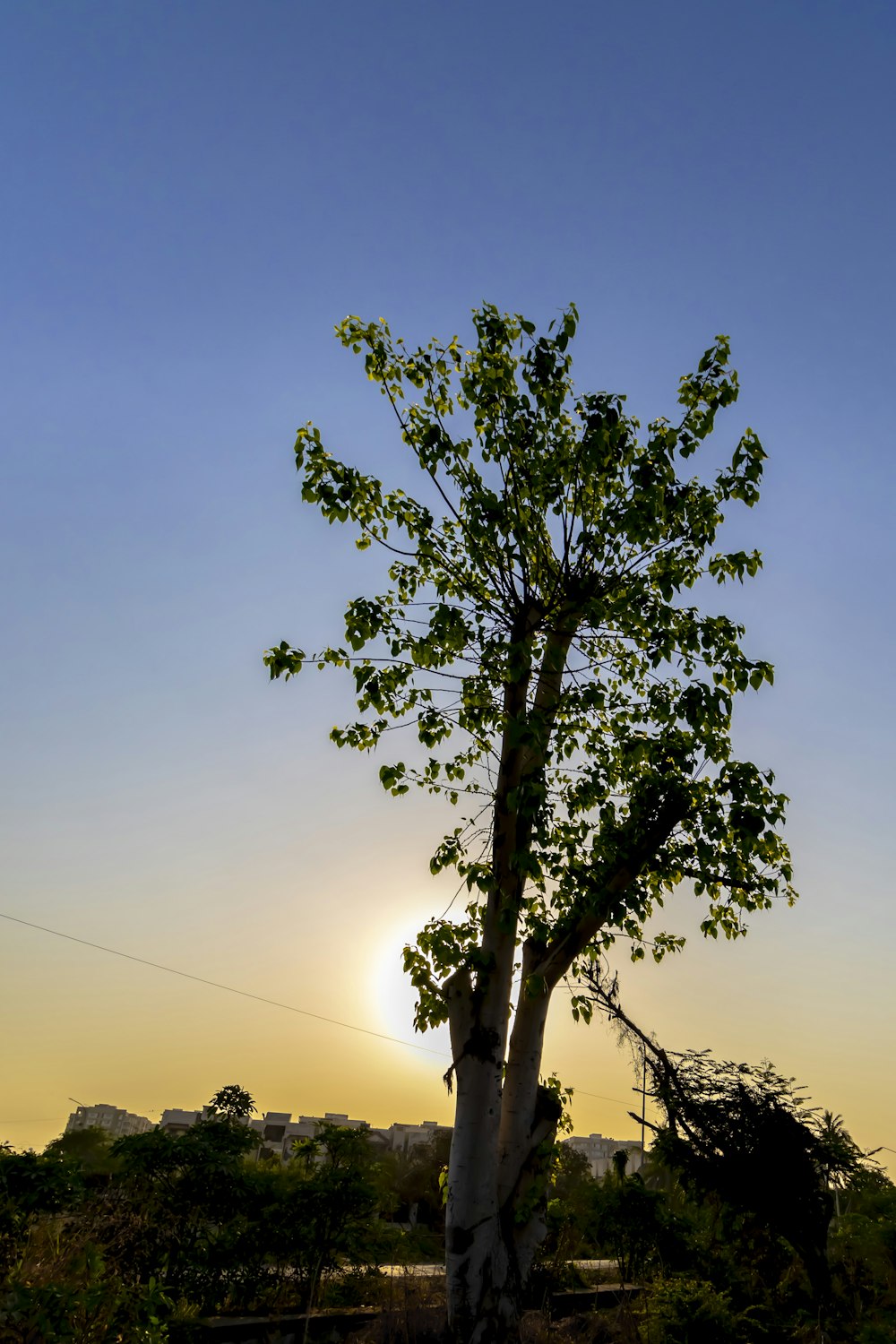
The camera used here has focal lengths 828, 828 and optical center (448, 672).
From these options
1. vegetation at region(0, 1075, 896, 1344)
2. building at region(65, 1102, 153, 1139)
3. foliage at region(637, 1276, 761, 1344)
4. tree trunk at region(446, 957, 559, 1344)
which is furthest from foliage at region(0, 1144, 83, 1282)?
building at region(65, 1102, 153, 1139)

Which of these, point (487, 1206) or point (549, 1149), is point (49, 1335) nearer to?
point (487, 1206)

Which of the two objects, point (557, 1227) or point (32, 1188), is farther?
point (557, 1227)

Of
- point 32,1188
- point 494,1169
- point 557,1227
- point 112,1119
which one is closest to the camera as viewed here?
point 494,1169

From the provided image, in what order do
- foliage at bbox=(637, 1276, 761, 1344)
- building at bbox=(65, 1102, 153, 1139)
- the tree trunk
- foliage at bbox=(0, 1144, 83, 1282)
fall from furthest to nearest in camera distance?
building at bbox=(65, 1102, 153, 1139) → foliage at bbox=(637, 1276, 761, 1344) → foliage at bbox=(0, 1144, 83, 1282) → the tree trunk

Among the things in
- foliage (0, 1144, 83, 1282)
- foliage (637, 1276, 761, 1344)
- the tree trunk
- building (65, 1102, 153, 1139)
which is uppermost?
the tree trunk

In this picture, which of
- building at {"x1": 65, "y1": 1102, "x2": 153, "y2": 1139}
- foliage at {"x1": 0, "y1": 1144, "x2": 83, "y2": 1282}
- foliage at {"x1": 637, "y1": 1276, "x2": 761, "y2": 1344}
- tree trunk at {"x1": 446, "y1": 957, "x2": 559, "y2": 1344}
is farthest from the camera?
building at {"x1": 65, "y1": 1102, "x2": 153, "y2": 1139}

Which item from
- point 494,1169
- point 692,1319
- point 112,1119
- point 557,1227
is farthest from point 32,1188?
point 112,1119

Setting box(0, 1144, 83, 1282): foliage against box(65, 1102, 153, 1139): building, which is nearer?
box(0, 1144, 83, 1282): foliage

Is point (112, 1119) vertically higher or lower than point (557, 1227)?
lower

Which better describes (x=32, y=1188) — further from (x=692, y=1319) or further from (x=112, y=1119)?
(x=112, y=1119)

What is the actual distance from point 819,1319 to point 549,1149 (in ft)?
21.0

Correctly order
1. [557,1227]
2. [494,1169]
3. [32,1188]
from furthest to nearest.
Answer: [557,1227]
[32,1188]
[494,1169]

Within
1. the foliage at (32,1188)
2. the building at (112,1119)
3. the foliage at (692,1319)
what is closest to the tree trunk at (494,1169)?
the foliage at (692,1319)

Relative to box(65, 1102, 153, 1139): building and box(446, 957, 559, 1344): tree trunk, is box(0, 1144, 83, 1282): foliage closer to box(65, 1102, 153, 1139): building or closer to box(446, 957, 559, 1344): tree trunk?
box(446, 957, 559, 1344): tree trunk
